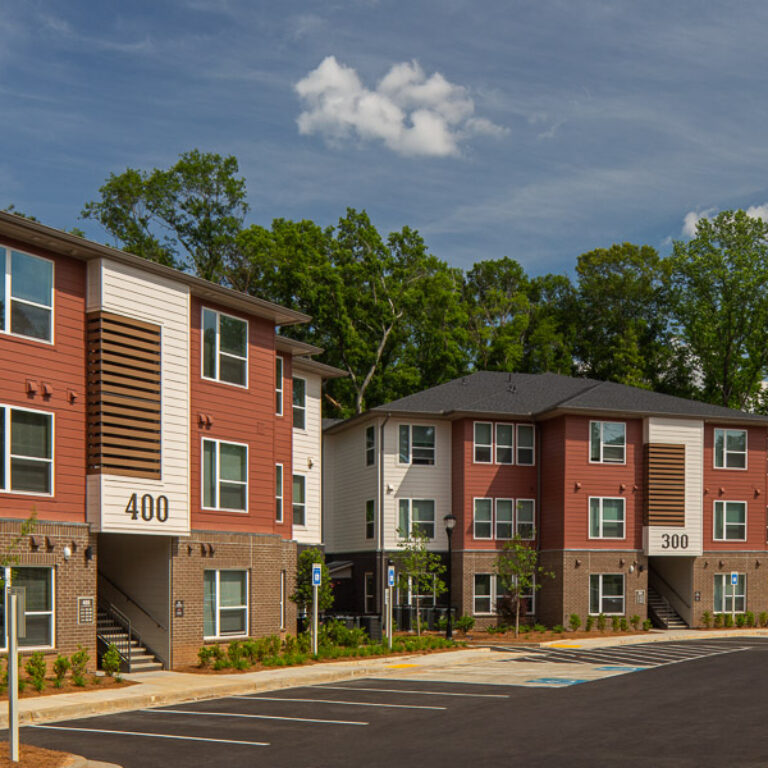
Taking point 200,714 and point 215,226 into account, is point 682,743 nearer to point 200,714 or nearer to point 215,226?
point 200,714

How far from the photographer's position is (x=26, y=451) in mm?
21766

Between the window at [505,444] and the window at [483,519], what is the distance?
182 centimetres

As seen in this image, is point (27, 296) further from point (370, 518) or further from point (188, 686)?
point (370, 518)

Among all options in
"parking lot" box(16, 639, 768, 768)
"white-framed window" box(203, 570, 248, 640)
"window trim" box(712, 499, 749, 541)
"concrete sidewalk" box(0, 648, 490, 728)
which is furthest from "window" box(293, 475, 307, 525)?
"window trim" box(712, 499, 749, 541)

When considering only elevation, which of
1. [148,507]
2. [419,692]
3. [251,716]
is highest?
[148,507]

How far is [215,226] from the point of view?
65938 millimetres

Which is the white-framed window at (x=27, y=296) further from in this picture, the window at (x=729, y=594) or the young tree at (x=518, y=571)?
the window at (x=729, y=594)

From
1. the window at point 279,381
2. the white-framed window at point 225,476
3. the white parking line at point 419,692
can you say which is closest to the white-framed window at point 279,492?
the window at point 279,381

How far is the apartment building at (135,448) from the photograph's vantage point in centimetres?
2183

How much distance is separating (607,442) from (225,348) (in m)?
20.5

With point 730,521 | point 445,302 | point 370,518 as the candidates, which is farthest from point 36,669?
point 445,302

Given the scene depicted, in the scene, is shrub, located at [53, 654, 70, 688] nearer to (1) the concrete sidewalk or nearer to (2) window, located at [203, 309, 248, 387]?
(1) the concrete sidewalk

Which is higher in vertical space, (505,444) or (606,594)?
(505,444)

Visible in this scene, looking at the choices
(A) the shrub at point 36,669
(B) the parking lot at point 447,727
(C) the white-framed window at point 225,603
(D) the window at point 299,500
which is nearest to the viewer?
(B) the parking lot at point 447,727
